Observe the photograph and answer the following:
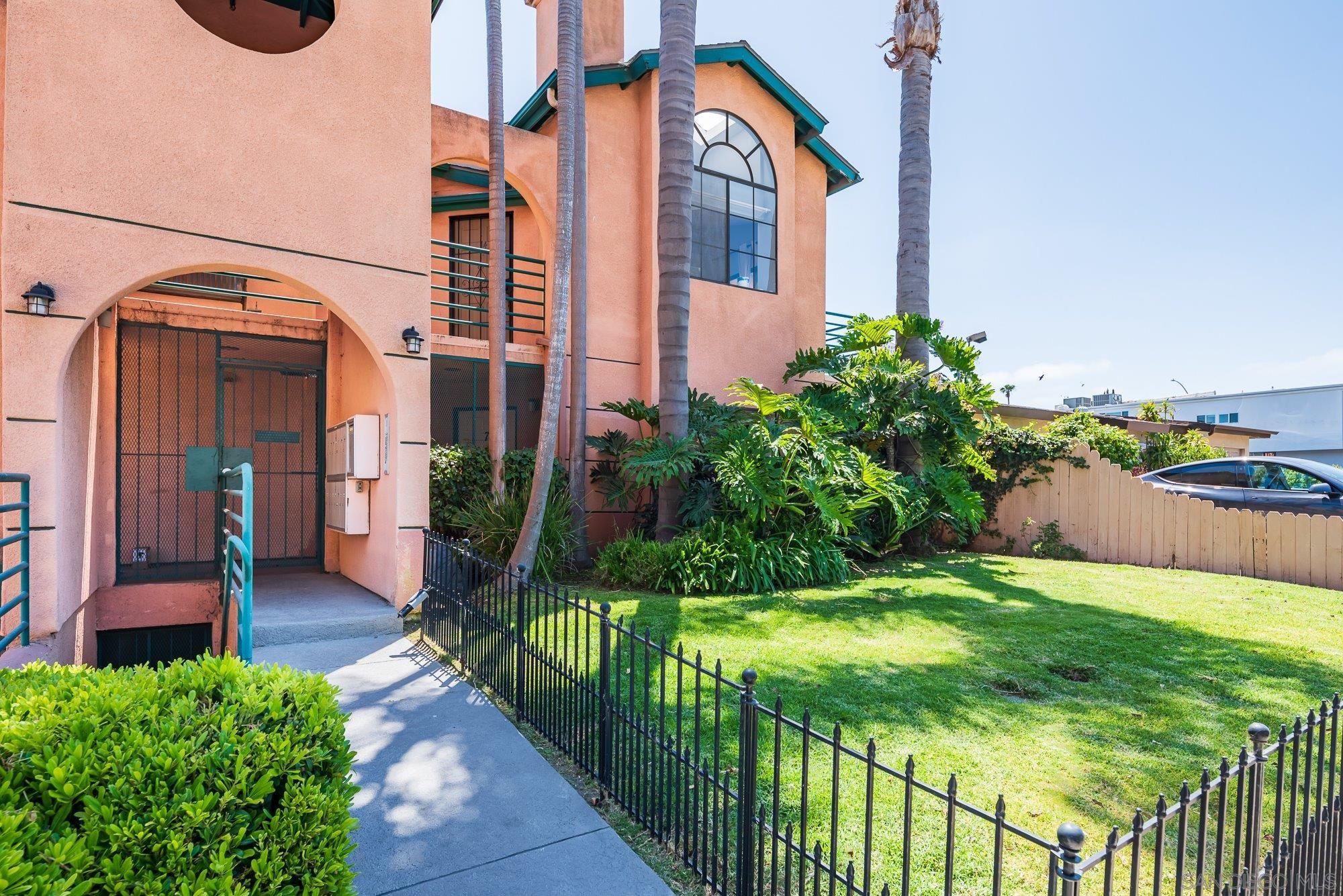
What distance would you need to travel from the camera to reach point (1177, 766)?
3.48 metres

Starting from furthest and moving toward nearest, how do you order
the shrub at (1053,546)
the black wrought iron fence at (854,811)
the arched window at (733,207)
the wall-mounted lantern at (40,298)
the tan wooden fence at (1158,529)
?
the arched window at (733,207), the shrub at (1053,546), the tan wooden fence at (1158,529), the wall-mounted lantern at (40,298), the black wrought iron fence at (854,811)

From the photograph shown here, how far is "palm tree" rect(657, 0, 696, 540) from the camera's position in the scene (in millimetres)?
8297

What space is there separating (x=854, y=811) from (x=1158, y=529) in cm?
941

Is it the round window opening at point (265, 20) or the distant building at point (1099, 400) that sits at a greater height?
the round window opening at point (265, 20)

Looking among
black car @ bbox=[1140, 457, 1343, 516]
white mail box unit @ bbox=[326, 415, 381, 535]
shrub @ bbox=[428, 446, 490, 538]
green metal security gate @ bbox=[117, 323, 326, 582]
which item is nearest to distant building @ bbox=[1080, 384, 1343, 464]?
black car @ bbox=[1140, 457, 1343, 516]

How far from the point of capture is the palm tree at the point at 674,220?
327 inches

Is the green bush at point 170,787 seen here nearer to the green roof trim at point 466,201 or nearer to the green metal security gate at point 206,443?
the green metal security gate at point 206,443

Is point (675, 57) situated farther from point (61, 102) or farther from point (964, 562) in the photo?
point (964, 562)

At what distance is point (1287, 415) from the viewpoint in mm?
32938

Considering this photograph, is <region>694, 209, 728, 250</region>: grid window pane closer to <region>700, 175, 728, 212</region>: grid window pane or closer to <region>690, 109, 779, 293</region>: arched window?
<region>690, 109, 779, 293</region>: arched window

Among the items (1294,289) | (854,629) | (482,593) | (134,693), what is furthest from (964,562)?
(1294,289)

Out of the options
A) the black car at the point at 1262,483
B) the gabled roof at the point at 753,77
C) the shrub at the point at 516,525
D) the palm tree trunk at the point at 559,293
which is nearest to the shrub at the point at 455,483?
the shrub at the point at 516,525

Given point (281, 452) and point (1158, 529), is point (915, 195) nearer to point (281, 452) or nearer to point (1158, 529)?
point (1158, 529)

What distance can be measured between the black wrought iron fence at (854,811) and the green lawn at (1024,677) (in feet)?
0.11
